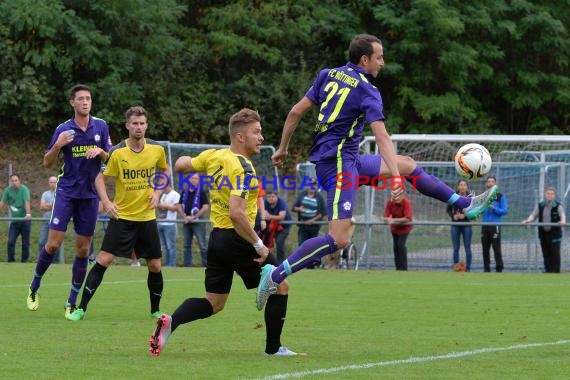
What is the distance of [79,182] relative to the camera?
1112 cm

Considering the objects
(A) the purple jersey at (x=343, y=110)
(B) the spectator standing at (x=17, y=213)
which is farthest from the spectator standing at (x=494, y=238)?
(A) the purple jersey at (x=343, y=110)

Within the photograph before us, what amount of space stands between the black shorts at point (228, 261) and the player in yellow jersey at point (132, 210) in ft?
9.03

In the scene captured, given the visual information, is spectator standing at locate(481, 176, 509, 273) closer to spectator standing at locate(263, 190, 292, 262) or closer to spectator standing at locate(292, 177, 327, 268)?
spectator standing at locate(292, 177, 327, 268)

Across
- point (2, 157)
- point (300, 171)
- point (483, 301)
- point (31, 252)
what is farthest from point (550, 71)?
point (483, 301)

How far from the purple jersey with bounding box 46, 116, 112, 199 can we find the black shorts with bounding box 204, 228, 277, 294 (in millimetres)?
3401

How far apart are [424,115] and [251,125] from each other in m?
26.0

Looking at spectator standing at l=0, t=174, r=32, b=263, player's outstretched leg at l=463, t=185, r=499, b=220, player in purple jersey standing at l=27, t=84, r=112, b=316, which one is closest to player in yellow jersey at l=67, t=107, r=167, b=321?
player in purple jersey standing at l=27, t=84, r=112, b=316

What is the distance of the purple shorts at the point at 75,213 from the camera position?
1114 centimetres

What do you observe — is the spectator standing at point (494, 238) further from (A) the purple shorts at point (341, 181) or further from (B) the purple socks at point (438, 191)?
(A) the purple shorts at point (341, 181)

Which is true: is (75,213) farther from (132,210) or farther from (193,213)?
(193,213)

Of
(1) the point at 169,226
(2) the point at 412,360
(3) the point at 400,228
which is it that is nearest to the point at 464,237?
(3) the point at 400,228

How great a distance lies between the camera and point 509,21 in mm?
34969

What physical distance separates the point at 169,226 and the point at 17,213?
323 centimetres

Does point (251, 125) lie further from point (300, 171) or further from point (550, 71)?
point (550, 71)
